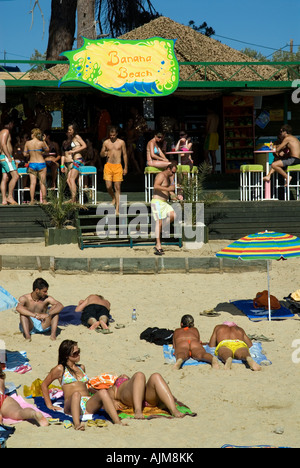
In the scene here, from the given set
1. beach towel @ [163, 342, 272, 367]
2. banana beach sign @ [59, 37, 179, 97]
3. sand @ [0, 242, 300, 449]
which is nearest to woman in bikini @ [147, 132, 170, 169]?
sand @ [0, 242, 300, 449]

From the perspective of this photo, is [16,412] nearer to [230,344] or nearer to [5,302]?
[5,302]

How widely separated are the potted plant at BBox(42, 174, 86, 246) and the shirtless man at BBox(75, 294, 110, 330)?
4.40 meters

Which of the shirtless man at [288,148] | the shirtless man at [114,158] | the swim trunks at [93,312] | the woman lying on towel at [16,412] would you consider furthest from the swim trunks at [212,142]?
the woman lying on towel at [16,412]

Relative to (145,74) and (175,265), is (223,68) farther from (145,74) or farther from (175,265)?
(175,265)

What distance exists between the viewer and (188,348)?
8922 millimetres

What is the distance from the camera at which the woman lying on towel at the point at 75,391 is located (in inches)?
275

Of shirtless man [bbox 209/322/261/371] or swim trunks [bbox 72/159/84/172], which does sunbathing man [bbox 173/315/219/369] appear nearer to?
shirtless man [bbox 209/322/261/371]

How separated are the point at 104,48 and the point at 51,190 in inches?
144

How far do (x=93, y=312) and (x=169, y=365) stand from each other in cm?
199

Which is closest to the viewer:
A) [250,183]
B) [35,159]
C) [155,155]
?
[155,155]

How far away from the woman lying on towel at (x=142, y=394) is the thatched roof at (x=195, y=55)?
41.2ft

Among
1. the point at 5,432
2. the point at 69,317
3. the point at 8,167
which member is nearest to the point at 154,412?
the point at 5,432

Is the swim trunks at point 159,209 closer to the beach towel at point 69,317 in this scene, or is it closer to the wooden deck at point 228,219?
the wooden deck at point 228,219

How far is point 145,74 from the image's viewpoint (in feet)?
56.5
